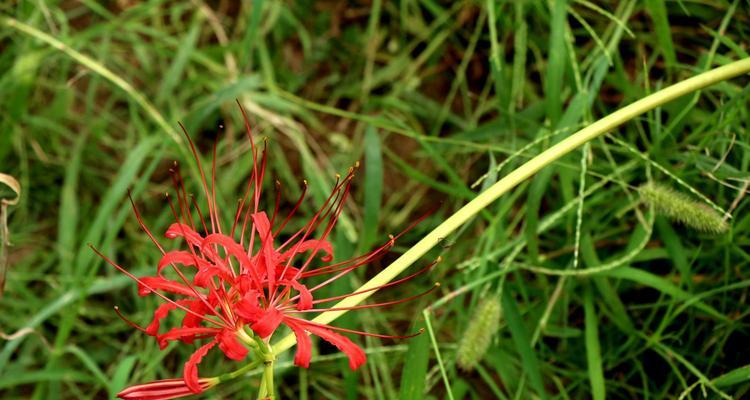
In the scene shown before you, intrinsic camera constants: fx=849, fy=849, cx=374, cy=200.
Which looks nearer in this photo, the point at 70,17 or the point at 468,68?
the point at 468,68

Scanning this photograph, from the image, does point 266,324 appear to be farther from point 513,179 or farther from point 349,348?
point 513,179

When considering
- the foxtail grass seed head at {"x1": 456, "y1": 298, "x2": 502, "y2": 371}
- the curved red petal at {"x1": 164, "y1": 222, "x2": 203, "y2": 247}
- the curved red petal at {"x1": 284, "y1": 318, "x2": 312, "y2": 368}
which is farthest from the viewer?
the foxtail grass seed head at {"x1": 456, "y1": 298, "x2": 502, "y2": 371}

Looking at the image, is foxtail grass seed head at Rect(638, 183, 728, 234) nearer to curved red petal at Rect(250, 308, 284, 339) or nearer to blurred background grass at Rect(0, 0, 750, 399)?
blurred background grass at Rect(0, 0, 750, 399)

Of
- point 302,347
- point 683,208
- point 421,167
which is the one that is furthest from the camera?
point 421,167

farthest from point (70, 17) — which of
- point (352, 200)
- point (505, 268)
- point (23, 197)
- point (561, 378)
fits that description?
point (561, 378)

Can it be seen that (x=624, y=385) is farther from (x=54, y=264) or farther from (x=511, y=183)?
(x=54, y=264)

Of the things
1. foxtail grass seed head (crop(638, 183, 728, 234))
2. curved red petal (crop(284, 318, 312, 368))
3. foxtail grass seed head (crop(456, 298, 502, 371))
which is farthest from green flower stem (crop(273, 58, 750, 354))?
foxtail grass seed head (crop(456, 298, 502, 371))

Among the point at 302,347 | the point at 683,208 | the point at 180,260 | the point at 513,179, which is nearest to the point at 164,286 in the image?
the point at 180,260
